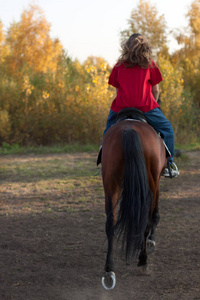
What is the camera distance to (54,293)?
11.2 ft

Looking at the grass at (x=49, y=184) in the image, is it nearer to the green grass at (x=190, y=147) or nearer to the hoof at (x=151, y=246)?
the hoof at (x=151, y=246)

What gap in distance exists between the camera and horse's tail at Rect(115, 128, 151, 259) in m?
3.40

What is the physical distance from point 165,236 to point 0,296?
93.9 inches

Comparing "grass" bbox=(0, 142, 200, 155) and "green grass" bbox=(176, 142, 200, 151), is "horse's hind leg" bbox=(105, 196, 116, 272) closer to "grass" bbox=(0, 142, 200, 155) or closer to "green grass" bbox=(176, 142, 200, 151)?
"grass" bbox=(0, 142, 200, 155)

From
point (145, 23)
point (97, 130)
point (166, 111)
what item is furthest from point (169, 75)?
point (145, 23)

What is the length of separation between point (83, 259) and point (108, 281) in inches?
30.6

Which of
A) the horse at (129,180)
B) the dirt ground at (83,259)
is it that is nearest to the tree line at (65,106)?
the dirt ground at (83,259)

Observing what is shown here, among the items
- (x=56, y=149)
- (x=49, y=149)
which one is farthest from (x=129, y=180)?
(x=49, y=149)

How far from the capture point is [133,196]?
3461mm

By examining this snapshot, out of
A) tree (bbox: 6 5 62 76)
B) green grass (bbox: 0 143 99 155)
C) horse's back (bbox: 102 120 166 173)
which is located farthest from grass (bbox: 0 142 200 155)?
tree (bbox: 6 5 62 76)

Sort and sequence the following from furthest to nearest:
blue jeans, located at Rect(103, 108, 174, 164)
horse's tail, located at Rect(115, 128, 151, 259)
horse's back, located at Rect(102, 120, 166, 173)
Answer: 1. blue jeans, located at Rect(103, 108, 174, 164)
2. horse's back, located at Rect(102, 120, 166, 173)
3. horse's tail, located at Rect(115, 128, 151, 259)

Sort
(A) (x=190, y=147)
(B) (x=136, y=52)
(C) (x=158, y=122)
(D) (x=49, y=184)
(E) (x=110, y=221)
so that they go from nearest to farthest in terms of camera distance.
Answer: (E) (x=110, y=221) < (B) (x=136, y=52) < (C) (x=158, y=122) < (D) (x=49, y=184) < (A) (x=190, y=147)

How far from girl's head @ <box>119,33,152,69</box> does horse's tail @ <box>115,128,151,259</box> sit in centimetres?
84

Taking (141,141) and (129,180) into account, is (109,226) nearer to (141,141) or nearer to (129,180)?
(129,180)
